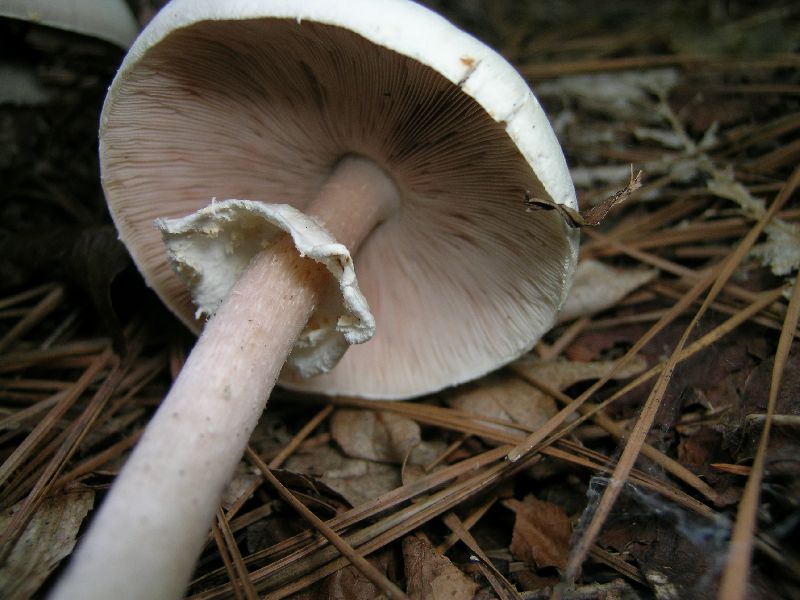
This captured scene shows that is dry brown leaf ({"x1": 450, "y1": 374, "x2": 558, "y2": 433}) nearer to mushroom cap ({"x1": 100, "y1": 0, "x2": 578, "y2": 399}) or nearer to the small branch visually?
mushroom cap ({"x1": 100, "y1": 0, "x2": 578, "y2": 399})

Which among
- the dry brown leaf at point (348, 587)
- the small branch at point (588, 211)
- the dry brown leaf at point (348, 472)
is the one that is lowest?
the dry brown leaf at point (348, 587)

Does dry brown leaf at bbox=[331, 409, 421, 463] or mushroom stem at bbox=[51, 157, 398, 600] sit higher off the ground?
mushroom stem at bbox=[51, 157, 398, 600]

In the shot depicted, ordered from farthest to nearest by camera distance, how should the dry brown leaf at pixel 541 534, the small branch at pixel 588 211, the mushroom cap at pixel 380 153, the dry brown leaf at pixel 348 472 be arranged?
the dry brown leaf at pixel 348 472 → the dry brown leaf at pixel 541 534 → the small branch at pixel 588 211 → the mushroom cap at pixel 380 153

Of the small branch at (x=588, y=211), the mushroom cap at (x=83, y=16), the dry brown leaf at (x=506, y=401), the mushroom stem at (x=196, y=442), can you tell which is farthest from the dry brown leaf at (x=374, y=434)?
the mushroom cap at (x=83, y=16)

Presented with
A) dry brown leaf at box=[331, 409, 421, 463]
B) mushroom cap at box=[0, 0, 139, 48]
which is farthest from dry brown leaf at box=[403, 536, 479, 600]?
mushroom cap at box=[0, 0, 139, 48]

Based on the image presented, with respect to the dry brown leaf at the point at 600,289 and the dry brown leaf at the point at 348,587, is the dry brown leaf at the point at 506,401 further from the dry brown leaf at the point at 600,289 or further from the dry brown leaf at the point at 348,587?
the dry brown leaf at the point at 348,587
